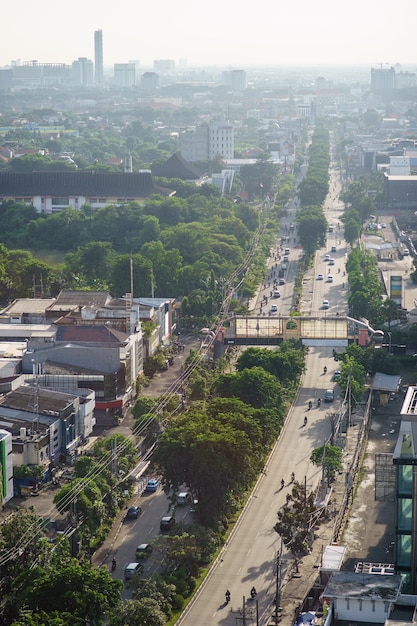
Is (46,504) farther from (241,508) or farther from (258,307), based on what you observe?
(258,307)

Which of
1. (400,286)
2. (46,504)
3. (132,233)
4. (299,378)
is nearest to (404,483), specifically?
(46,504)

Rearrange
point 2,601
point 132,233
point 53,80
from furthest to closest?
point 53,80 → point 132,233 → point 2,601

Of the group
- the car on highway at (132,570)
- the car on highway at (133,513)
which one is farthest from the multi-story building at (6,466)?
the car on highway at (132,570)

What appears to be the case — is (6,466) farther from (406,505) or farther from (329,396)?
(329,396)

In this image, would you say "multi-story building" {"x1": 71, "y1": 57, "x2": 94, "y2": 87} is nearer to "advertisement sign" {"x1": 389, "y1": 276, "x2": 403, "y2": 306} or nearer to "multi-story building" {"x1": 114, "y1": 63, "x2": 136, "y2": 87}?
"multi-story building" {"x1": 114, "y1": 63, "x2": 136, "y2": 87}

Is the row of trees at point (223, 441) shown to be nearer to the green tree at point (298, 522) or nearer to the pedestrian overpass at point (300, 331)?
the green tree at point (298, 522)

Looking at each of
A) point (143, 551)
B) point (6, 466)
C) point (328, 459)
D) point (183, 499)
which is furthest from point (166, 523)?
point (328, 459)
